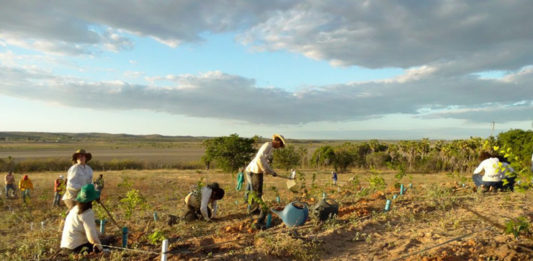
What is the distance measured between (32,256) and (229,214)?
3.70 m

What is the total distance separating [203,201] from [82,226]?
2592mm

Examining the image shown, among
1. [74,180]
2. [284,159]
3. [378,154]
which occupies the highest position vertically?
→ [74,180]

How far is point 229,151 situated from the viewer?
27.6m

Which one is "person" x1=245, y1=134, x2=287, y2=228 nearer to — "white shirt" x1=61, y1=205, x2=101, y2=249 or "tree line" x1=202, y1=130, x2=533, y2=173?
"white shirt" x1=61, y1=205, x2=101, y2=249

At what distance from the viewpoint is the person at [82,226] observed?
160 inches

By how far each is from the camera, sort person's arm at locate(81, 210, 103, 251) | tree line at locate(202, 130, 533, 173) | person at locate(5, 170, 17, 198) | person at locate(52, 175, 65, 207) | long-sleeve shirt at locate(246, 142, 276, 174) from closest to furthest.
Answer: person's arm at locate(81, 210, 103, 251), long-sleeve shirt at locate(246, 142, 276, 174), person at locate(52, 175, 65, 207), person at locate(5, 170, 17, 198), tree line at locate(202, 130, 533, 173)

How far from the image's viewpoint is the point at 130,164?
116 feet

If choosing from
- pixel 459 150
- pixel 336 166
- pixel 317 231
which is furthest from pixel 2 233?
pixel 459 150

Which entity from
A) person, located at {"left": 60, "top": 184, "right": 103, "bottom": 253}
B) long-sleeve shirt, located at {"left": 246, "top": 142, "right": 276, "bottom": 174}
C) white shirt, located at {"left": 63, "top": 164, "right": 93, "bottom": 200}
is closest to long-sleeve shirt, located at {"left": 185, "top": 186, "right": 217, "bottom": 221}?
long-sleeve shirt, located at {"left": 246, "top": 142, "right": 276, "bottom": 174}

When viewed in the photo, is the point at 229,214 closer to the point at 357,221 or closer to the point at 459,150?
the point at 357,221

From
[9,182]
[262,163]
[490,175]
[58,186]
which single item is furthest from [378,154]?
[262,163]

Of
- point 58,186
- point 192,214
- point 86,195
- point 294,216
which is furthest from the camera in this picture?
point 58,186

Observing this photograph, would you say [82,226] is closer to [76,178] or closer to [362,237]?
[76,178]

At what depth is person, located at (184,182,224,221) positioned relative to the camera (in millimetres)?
6628
